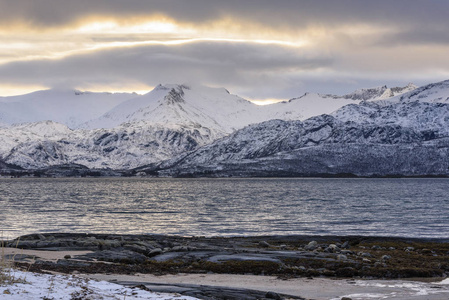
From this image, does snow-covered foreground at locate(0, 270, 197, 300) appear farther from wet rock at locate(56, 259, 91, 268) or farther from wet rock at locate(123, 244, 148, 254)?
wet rock at locate(123, 244, 148, 254)

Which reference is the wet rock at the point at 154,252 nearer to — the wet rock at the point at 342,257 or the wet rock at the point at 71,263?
the wet rock at the point at 71,263

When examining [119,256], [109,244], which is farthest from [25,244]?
[119,256]

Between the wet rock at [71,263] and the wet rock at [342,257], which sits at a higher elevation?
the wet rock at [71,263]

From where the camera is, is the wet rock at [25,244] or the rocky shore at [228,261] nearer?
the rocky shore at [228,261]

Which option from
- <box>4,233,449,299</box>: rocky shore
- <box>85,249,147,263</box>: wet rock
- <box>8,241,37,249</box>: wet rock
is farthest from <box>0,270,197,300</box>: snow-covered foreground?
<box>8,241,37,249</box>: wet rock

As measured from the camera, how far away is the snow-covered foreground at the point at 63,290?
19.7m

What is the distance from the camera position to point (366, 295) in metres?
30.6

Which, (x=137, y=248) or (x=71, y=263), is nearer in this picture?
(x=71, y=263)

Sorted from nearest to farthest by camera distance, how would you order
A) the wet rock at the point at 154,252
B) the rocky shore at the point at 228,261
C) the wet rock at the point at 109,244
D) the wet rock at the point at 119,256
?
the rocky shore at the point at 228,261, the wet rock at the point at 119,256, the wet rock at the point at 154,252, the wet rock at the point at 109,244

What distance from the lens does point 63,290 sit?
845 inches

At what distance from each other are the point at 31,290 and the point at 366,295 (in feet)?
58.6

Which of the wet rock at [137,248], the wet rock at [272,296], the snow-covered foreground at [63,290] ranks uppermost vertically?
the snow-covered foreground at [63,290]

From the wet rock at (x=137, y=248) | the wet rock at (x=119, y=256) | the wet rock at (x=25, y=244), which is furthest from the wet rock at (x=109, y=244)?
the wet rock at (x=25, y=244)

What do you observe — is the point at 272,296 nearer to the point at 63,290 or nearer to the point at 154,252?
the point at 63,290
